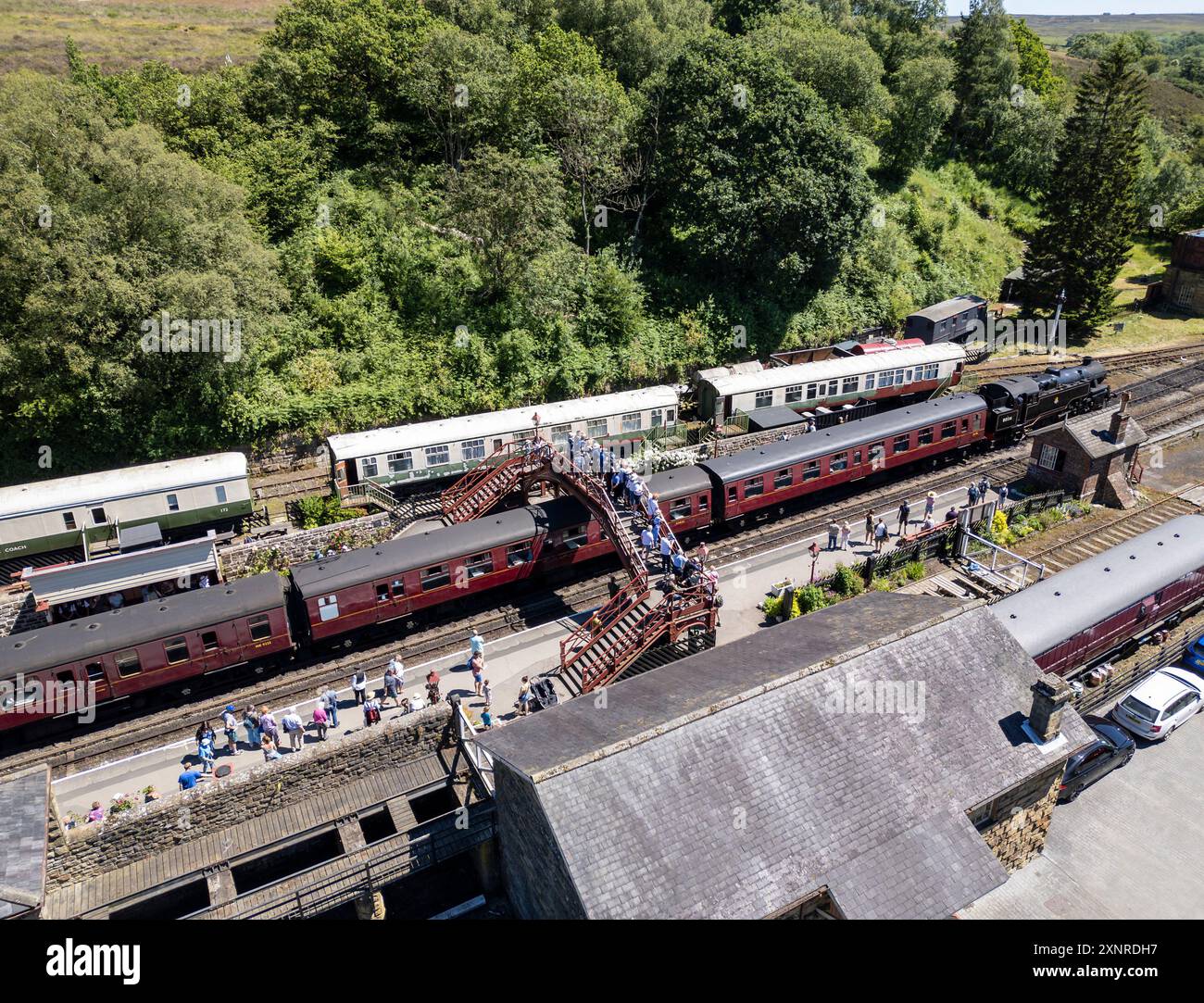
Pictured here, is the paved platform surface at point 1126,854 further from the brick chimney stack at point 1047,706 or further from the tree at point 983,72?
the tree at point 983,72

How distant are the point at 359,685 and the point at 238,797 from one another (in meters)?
6.62

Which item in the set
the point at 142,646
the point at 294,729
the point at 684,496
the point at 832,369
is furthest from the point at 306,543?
the point at 832,369

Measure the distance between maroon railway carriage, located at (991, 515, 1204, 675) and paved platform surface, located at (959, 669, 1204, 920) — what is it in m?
3.66

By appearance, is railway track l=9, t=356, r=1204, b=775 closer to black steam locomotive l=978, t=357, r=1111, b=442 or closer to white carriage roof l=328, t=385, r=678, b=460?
black steam locomotive l=978, t=357, r=1111, b=442

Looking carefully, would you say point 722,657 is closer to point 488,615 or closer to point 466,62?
point 488,615

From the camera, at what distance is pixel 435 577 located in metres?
29.1

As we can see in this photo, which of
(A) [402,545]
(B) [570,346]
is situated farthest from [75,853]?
(B) [570,346]

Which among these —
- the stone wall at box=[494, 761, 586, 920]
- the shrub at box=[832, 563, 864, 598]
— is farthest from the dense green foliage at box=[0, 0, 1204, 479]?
the stone wall at box=[494, 761, 586, 920]

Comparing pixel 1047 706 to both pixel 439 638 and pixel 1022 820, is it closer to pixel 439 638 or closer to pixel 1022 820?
pixel 1022 820

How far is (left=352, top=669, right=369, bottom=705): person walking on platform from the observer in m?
26.3

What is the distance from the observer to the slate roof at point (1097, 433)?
3634cm

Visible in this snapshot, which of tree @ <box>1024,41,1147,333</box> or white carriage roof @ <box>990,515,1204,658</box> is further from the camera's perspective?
tree @ <box>1024,41,1147,333</box>

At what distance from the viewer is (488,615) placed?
3097 centimetres

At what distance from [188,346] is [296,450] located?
264 inches
